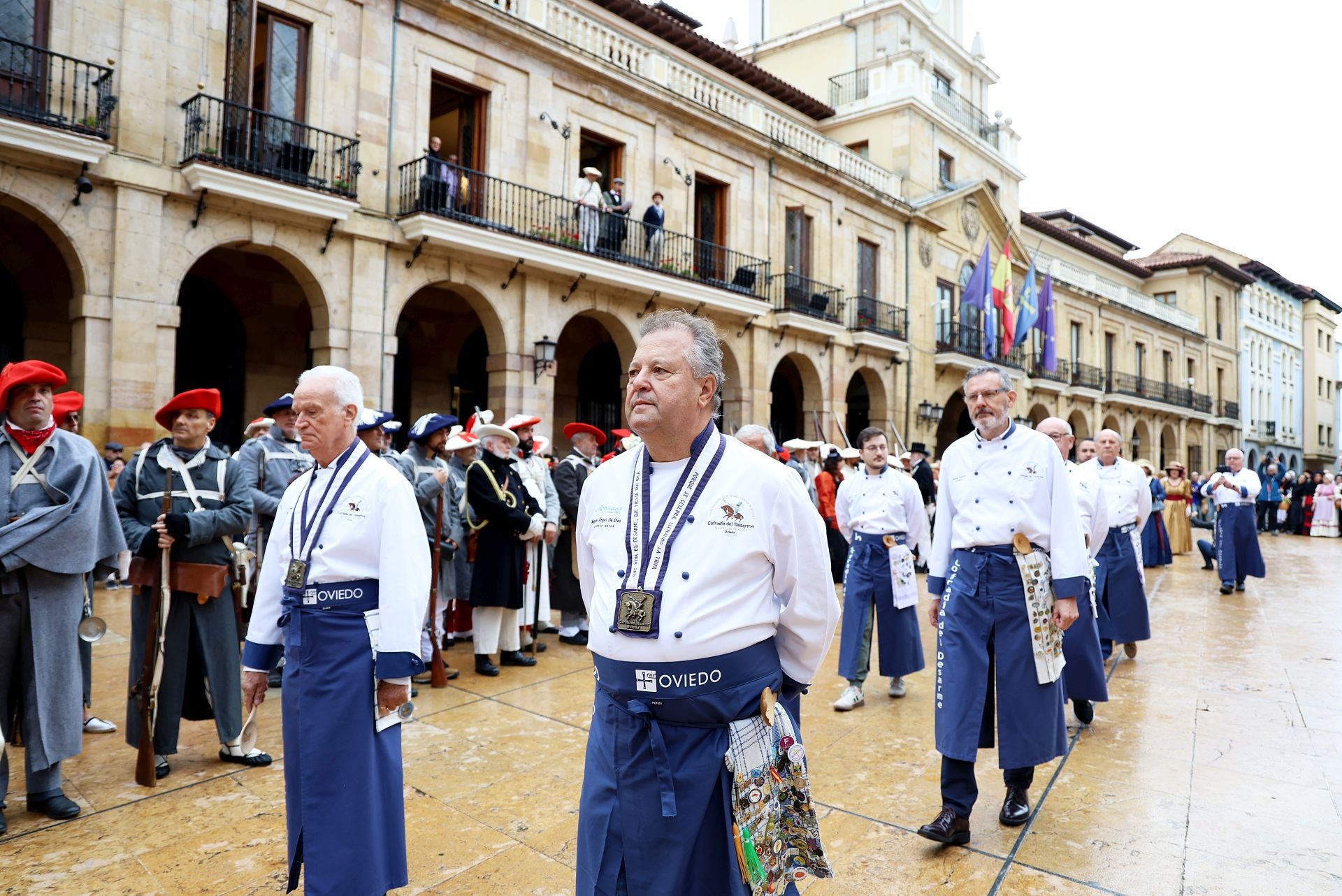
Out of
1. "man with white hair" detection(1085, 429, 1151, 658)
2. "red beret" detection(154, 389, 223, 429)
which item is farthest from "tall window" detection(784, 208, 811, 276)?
"red beret" detection(154, 389, 223, 429)

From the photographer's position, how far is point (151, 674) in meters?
4.01

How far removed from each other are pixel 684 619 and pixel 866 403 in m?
22.4

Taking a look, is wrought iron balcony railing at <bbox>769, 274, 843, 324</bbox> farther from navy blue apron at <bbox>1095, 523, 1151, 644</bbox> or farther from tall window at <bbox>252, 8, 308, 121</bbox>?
navy blue apron at <bbox>1095, 523, 1151, 644</bbox>

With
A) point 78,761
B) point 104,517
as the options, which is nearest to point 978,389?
point 104,517

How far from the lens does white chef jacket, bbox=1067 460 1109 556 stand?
538 cm

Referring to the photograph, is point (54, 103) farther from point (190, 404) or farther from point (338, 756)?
point (338, 756)

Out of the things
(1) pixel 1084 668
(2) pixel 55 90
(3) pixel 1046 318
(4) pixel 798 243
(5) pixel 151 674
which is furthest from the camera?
(3) pixel 1046 318

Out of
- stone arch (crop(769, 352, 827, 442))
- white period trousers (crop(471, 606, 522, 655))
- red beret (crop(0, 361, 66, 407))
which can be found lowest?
white period trousers (crop(471, 606, 522, 655))

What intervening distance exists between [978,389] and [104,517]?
13.8 ft

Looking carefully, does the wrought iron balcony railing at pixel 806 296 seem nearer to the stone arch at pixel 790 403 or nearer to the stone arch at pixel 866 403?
the stone arch at pixel 790 403

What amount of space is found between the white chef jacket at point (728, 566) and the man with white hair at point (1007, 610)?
5.60 feet

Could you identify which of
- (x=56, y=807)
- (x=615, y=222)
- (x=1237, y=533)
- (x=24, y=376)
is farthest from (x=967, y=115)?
(x=56, y=807)

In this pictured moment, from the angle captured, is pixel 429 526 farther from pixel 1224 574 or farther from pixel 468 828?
pixel 1224 574

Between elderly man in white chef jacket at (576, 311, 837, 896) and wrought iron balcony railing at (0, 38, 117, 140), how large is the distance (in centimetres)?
1006
